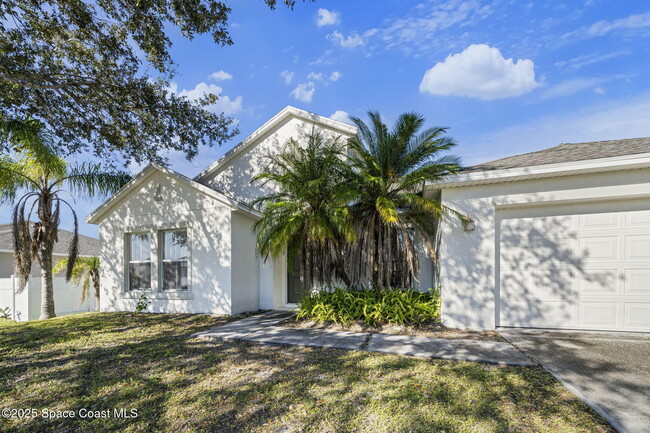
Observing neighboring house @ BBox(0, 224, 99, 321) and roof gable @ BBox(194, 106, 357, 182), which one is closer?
roof gable @ BBox(194, 106, 357, 182)

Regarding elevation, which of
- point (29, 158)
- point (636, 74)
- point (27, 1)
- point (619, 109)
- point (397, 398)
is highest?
point (27, 1)

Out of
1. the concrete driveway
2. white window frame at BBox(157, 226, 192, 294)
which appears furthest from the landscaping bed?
white window frame at BBox(157, 226, 192, 294)

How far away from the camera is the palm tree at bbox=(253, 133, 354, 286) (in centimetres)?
682

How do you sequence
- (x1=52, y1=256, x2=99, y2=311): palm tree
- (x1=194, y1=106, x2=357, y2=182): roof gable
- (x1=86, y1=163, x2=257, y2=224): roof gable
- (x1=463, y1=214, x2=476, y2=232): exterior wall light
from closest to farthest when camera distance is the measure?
1. (x1=463, y1=214, x2=476, y2=232): exterior wall light
2. (x1=86, y1=163, x2=257, y2=224): roof gable
3. (x1=194, y1=106, x2=357, y2=182): roof gable
4. (x1=52, y1=256, x2=99, y2=311): palm tree

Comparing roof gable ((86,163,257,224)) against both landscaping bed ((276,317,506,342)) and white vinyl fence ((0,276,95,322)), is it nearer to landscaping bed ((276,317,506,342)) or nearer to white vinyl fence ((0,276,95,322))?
landscaping bed ((276,317,506,342))

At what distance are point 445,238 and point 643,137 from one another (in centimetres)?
546

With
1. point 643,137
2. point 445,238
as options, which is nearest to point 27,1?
point 445,238

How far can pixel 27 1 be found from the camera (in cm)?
736

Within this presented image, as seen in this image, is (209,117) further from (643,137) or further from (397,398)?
(643,137)

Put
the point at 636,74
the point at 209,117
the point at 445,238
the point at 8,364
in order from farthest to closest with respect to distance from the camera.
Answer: the point at 209,117 < the point at 636,74 < the point at 445,238 < the point at 8,364

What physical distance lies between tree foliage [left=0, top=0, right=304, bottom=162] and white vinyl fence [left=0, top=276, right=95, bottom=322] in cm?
582

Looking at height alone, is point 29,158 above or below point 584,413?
above

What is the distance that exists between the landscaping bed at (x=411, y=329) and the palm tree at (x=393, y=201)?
1.03 m

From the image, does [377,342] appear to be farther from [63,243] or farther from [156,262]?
[63,243]
